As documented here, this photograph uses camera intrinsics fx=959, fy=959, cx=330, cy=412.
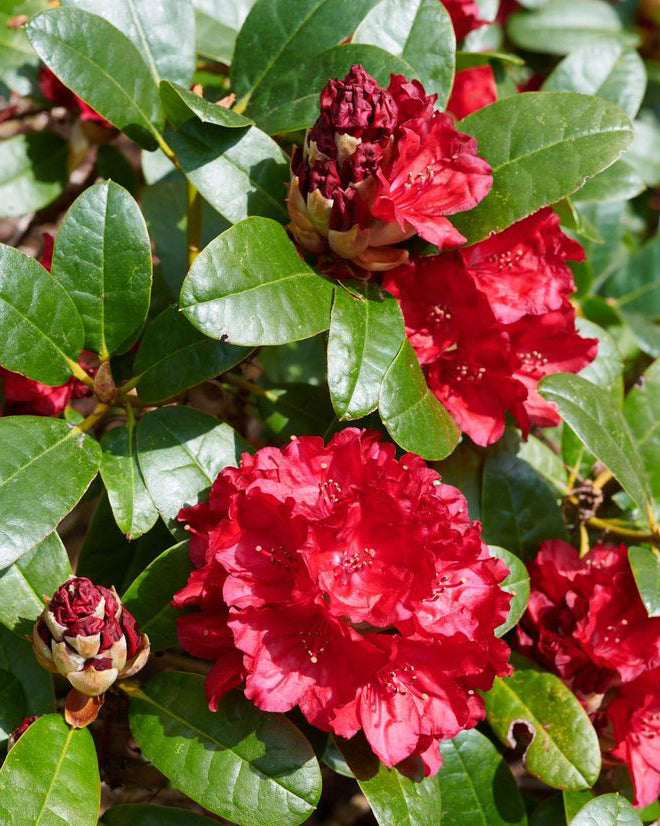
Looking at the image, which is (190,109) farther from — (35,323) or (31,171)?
(31,171)

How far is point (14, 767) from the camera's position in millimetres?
1210

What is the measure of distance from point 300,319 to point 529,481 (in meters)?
0.60

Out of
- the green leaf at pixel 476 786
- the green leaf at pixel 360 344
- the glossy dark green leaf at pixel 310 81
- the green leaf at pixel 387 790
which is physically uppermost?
the glossy dark green leaf at pixel 310 81

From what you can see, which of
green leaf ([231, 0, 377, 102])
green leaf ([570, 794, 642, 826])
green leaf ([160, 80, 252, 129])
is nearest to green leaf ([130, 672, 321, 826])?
green leaf ([570, 794, 642, 826])

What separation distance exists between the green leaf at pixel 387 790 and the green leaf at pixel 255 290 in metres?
0.59

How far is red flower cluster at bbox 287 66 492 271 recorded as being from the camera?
49.8 inches

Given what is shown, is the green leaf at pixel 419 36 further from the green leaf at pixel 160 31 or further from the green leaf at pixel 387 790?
the green leaf at pixel 387 790

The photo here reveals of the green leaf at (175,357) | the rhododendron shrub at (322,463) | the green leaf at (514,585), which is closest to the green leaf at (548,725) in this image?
the rhododendron shrub at (322,463)

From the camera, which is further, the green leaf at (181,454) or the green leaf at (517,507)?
the green leaf at (517,507)

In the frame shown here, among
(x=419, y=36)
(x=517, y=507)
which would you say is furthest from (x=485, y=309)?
(x=419, y=36)

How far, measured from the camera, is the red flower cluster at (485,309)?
147cm

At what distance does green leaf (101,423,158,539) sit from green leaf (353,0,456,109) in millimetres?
750

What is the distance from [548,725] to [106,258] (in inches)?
38.3

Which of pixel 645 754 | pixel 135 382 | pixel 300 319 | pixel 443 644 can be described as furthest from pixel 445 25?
pixel 645 754
